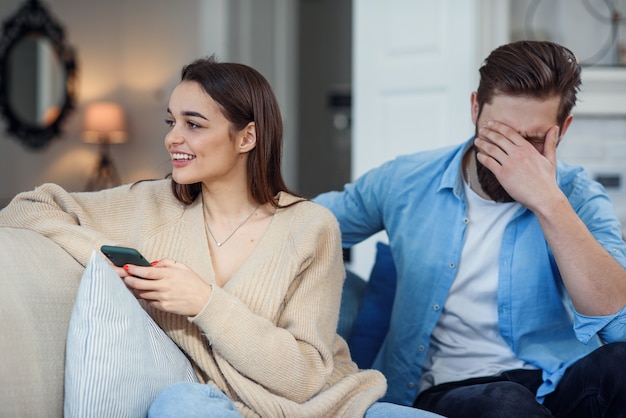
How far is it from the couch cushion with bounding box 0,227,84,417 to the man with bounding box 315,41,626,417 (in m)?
0.83

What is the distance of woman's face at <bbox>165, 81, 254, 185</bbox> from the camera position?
66.7 inches

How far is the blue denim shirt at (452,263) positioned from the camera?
6.38ft

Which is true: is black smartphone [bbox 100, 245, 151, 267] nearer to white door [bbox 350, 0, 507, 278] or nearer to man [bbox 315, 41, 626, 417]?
man [bbox 315, 41, 626, 417]

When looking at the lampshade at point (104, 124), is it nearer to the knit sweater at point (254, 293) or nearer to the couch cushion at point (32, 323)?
the knit sweater at point (254, 293)

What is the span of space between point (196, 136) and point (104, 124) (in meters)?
4.92

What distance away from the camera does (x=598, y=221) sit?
6.43 ft

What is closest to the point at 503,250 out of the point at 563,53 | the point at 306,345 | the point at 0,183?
the point at 563,53

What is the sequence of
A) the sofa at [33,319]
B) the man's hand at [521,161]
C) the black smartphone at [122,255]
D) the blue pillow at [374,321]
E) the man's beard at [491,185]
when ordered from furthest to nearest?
1. the blue pillow at [374,321]
2. the man's beard at [491,185]
3. the man's hand at [521,161]
4. the black smartphone at [122,255]
5. the sofa at [33,319]

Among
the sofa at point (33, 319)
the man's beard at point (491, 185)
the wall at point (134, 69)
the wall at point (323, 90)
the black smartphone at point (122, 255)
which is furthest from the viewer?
the wall at point (323, 90)

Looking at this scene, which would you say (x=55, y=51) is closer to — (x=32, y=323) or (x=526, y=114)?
(x=526, y=114)

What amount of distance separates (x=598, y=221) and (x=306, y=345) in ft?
2.66

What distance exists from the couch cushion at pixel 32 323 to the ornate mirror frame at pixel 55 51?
5.24 m

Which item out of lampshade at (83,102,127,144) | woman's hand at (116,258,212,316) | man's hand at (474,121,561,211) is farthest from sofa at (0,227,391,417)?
lampshade at (83,102,127,144)

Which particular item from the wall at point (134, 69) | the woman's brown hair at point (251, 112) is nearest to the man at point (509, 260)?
the woman's brown hair at point (251, 112)
